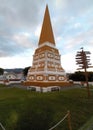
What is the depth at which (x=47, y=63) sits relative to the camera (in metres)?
27.6

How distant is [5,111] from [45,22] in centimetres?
2542

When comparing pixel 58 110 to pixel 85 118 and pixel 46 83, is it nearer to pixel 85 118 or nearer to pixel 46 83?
pixel 85 118

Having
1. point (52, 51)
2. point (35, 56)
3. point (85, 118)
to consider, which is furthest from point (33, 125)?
point (35, 56)

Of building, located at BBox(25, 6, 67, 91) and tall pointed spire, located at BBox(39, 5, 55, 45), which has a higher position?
tall pointed spire, located at BBox(39, 5, 55, 45)

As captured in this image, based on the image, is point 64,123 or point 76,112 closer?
point 64,123

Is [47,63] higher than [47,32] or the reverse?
the reverse

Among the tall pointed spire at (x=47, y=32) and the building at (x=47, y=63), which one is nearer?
the building at (x=47, y=63)

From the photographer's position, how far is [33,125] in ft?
27.4

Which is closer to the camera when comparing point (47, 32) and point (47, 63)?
point (47, 63)

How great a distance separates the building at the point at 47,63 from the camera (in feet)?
86.8

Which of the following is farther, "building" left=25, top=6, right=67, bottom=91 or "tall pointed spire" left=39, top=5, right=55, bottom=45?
"tall pointed spire" left=39, top=5, right=55, bottom=45

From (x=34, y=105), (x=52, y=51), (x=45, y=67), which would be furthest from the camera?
(x=52, y=51)

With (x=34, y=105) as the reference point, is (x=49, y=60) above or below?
above

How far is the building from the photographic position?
86.8 ft
